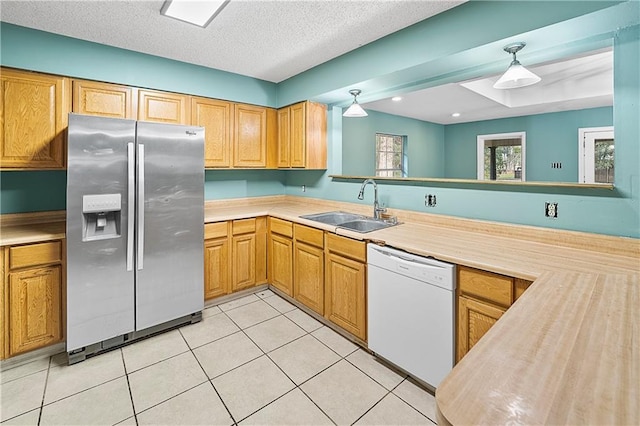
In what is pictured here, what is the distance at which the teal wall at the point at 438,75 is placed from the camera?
5.53ft

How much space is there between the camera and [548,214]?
197cm

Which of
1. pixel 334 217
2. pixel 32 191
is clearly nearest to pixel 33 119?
pixel 32 191

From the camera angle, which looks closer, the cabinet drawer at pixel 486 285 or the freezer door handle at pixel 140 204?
the cabinet drawer at pixel 486 285

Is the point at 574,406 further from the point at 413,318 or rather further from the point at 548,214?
the point at 548,214

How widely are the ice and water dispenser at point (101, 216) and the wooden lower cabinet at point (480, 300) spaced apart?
7.95ft

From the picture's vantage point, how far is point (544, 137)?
4.88m

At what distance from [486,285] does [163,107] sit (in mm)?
3201

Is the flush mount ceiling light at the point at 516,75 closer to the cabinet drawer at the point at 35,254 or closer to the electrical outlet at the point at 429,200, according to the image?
the electrical outlet at the point at 429,200

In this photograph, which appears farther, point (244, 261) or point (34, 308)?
point (244, 261)

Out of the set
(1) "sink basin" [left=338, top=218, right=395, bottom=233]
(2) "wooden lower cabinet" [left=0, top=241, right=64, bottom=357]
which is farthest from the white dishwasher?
(2) "wooden lower cabinet" [left=0, top=241, right=64, bottom=357]

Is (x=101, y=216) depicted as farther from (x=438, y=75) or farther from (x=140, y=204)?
(x=438, y=75)

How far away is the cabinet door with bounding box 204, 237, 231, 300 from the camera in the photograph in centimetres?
303

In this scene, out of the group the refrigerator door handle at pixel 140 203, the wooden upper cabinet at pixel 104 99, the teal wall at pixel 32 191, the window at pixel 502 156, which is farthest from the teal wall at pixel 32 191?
the window at pixel 502 156

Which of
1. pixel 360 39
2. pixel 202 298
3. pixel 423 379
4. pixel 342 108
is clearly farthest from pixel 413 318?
pixel 342 108
